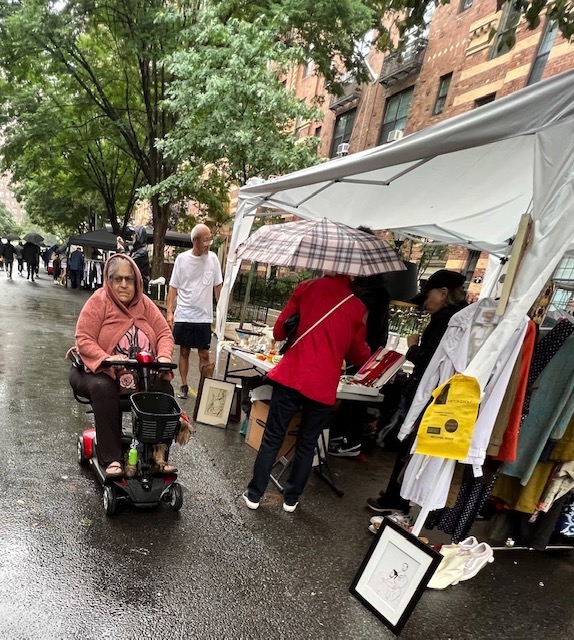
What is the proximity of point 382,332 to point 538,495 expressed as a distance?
211 cm

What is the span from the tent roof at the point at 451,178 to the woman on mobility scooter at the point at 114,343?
1.85m

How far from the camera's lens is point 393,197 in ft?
14.9

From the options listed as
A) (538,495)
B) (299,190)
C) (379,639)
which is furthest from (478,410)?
(299,190)

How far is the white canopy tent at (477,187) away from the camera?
2.01m

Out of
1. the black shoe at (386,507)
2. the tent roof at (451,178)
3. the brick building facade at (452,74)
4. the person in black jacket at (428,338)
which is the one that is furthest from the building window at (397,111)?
the black shoe at (386,507)

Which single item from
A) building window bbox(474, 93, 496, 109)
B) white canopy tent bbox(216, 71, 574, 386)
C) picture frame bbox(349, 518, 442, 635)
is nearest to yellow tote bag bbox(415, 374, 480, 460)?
white canopy tent bbox(216, 71, 574, 386)

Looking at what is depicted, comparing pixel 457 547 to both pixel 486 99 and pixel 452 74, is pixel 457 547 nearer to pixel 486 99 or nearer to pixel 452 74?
pixel 486 99

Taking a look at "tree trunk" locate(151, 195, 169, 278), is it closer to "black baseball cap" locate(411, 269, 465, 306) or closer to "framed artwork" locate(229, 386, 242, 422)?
"framed artwork" locate(229, 386, 242, 422)

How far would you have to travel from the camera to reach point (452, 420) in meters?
2.25

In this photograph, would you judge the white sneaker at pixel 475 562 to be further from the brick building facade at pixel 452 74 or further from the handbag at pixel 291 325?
the brick building facade at pixel 452 74

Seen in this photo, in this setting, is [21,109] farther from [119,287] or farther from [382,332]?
[382,332]

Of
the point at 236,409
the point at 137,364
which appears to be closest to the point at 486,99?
the point at 236,409

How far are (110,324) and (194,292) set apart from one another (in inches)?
75.4

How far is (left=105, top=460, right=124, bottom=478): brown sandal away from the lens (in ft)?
8.93
